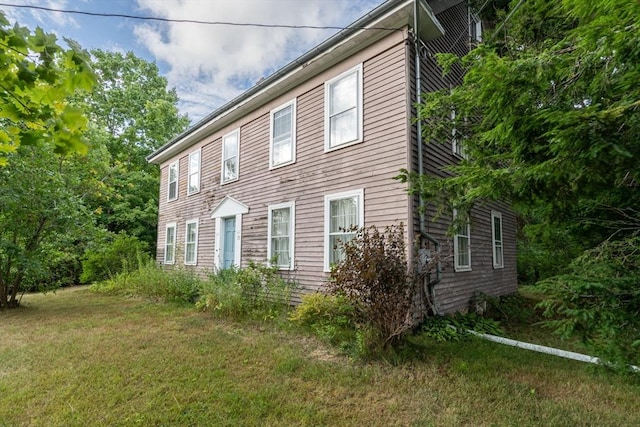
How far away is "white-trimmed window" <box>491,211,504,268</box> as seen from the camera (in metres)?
8.41

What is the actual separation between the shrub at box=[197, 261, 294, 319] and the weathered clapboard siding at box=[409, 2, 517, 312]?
312 cm

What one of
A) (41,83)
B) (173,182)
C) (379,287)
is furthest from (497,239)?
(173,182)

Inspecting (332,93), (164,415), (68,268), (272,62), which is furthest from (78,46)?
(68,268)

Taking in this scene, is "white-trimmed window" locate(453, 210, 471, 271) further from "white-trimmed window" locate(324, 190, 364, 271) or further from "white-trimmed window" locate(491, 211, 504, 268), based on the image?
A: "white-trimmed window" locate(324, 190, 364, 271)

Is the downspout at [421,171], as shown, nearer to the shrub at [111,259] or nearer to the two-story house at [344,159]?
the two-story house at [344,159]

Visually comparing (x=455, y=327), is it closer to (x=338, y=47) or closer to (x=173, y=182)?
(x=338, y=47)

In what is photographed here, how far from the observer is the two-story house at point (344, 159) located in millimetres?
5754

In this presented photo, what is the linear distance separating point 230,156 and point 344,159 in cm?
461

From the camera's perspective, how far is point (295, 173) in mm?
7531

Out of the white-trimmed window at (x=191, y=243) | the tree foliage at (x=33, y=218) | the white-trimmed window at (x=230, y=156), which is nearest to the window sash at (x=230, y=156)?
the white-trimmed window at (x=230, y=156)

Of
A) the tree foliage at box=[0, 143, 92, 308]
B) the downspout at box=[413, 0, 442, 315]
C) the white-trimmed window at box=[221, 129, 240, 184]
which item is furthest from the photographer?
the white-trimmed window at box=[221, 129, 240, 184]

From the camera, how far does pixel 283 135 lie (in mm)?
Answer: 8102

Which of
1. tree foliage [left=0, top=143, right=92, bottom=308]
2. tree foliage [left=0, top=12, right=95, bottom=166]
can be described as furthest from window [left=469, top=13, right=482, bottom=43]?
tree foliage [left=0, top=143, right=92, bottom=308]

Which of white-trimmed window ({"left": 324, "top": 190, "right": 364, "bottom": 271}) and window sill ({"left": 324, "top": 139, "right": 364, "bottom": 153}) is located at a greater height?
window sill ({"left": 324, "top": 139, "right": 364, "bottom": 153})
